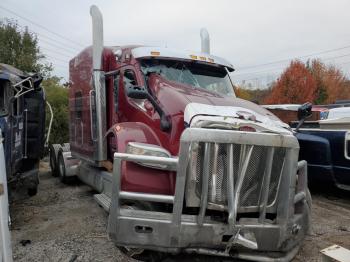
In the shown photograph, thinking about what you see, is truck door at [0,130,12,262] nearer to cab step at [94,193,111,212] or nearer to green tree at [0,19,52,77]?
cab step at [94,193,111,212]

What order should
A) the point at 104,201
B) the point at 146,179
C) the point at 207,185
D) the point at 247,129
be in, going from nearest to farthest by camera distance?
the point at 207,185, the point at 247,129, the point at 146,179, the point at 104,201

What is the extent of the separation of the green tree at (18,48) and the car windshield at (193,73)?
15840mm

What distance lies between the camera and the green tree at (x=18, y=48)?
762 inches

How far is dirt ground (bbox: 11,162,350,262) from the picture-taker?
428cm

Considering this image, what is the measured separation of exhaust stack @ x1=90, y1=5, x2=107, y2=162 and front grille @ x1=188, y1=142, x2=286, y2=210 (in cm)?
276

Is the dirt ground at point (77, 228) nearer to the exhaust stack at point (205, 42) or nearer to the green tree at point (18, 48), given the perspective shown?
the exhaust stack at point (205, 42)

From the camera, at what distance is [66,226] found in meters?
5.29

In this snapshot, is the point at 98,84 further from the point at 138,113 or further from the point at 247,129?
the point at 247,129

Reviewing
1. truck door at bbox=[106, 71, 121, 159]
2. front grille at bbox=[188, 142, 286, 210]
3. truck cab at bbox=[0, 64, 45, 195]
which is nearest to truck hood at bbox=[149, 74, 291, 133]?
front grille at bbox=[188, 142, 286, 210]

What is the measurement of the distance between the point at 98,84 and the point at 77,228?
230cm

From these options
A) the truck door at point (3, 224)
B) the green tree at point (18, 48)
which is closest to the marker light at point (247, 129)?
the truck door at point (3, 224)

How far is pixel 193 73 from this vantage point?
5617 millimetres

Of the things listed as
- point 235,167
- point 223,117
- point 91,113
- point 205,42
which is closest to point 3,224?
point 235,167

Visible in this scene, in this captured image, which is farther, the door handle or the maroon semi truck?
the door handle
